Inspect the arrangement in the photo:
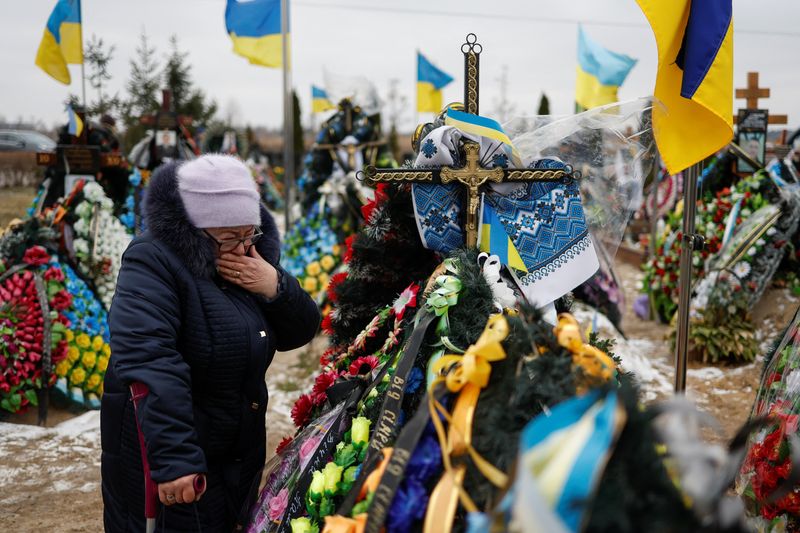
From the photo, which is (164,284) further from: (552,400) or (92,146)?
(92,146)

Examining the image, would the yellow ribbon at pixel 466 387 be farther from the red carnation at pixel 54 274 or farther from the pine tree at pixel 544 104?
the pine tree at pixel 544 104

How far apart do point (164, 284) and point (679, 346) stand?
7.54 ft

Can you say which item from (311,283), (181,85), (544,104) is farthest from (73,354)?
(544,104)

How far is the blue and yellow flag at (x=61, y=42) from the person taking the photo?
6984 millimetres

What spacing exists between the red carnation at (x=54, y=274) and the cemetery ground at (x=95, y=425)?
3.40 ft

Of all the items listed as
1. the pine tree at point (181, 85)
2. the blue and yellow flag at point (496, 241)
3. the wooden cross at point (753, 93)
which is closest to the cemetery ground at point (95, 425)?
the blue and yellow flag at point (496, 241)

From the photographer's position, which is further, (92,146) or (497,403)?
(92,146)

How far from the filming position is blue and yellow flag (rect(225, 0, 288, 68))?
29.7 ft

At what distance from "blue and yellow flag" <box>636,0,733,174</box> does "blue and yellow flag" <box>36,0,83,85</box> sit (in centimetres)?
624

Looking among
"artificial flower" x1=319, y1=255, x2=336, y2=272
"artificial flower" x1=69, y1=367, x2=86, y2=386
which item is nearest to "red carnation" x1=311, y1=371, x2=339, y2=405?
"artificial flower" x1=69, y1=367, x2=86, y2=386

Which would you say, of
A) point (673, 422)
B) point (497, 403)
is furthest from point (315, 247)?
point (673, 422)

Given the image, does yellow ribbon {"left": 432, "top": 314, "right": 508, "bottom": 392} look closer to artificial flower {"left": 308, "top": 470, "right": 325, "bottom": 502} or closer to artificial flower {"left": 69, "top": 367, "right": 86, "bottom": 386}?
artificial flower {"left": 308, "top": 470, "right": 325, "bottom": 502}

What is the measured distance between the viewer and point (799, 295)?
A: 697cm

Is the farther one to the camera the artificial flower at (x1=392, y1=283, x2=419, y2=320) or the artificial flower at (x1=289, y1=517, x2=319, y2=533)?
the artificial flower at (x1=392, y1=283, x2=419, y2=320)
